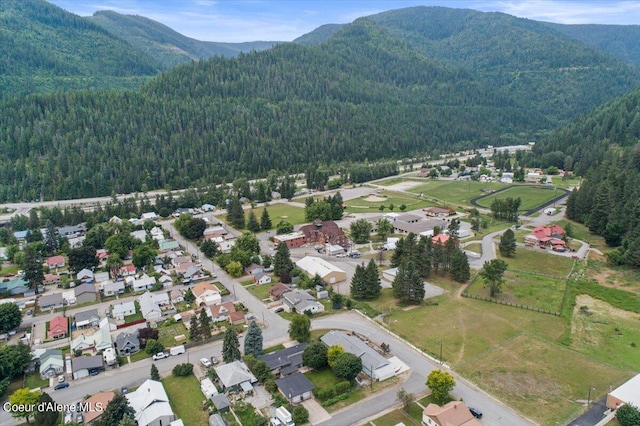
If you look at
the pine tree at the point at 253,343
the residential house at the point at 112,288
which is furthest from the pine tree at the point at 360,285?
the residential house at the point at 112,288

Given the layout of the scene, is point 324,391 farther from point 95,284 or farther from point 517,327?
point 95,284

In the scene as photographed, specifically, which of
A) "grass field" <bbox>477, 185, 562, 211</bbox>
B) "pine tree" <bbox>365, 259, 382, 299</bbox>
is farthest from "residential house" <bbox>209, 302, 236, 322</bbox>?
"grass field" <bbox>477, 185, 562, 211</bbox>

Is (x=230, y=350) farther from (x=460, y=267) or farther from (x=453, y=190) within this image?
(x=453, y=190)

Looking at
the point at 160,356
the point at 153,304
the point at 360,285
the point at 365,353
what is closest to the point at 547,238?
the point at 360,285

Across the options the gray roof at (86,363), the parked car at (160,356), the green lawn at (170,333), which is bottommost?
the green lawn at (170,333)

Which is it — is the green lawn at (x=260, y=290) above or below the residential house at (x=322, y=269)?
below

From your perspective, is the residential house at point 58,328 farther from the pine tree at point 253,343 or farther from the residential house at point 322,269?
the residential house at point 322,269

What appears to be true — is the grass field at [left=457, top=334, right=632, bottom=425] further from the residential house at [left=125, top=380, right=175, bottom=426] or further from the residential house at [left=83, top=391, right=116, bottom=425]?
the residential house at [left=83, top=391, right=116, bottom=425]
